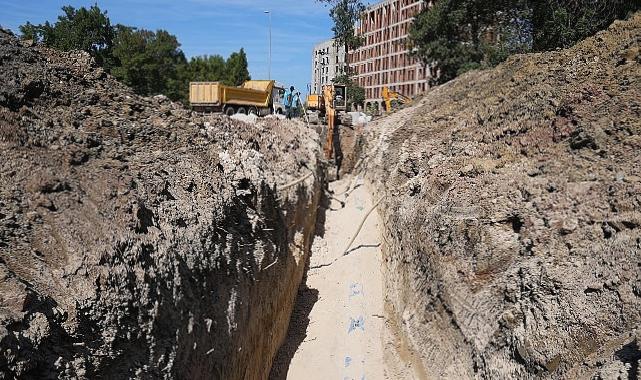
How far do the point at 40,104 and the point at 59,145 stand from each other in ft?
3.44

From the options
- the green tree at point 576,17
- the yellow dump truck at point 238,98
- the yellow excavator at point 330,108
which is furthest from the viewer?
the yellow dump truck at point 238,98

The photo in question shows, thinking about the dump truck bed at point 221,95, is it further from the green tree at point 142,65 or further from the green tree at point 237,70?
the green tree at point 237,70

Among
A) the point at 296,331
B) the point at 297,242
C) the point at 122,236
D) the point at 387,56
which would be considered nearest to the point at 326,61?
the point at 387,56

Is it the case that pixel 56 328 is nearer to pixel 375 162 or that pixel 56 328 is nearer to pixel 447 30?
pixel 375 162

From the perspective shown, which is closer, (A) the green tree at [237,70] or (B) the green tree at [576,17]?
(B) the green tree at [576,17]

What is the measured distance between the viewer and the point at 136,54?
41.1 meters

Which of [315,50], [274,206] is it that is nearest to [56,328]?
[274,206]

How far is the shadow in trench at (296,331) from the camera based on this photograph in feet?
32.8

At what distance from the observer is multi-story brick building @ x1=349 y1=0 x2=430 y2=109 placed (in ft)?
157

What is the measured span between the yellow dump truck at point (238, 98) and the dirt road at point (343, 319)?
1296cm

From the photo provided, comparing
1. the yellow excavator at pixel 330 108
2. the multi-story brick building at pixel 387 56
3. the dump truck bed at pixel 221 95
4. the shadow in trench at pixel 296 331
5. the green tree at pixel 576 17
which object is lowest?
the shadow in trench at pixel 296 331

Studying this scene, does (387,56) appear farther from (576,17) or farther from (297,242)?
(297,242)

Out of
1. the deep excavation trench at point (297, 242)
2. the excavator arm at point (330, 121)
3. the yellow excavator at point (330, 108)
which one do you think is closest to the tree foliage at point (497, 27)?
the yellow excavator at point (330, 108)

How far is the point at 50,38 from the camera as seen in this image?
115 feet
